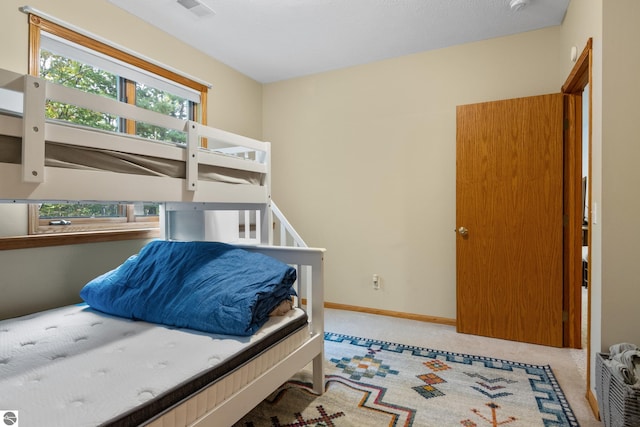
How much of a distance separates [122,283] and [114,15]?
76.7 inches

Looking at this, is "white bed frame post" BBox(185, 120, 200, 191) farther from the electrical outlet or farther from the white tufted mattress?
the electrical outlet

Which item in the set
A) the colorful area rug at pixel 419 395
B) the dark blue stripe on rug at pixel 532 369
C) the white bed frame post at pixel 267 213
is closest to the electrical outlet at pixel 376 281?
the dark blue stripe on rug at pixel 532 369

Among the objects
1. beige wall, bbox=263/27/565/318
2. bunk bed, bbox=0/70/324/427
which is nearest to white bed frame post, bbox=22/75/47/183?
bunk bed, bbox=0/70/324/427

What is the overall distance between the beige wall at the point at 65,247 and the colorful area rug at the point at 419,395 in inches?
55.9

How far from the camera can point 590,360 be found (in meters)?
1.87

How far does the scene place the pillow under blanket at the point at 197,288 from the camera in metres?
1.52

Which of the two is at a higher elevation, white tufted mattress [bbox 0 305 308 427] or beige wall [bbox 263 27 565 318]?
beige wall [bbox 263 27 565 318]

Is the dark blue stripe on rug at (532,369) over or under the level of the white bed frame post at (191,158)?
under

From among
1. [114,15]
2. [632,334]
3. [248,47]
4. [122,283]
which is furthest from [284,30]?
[632,334]

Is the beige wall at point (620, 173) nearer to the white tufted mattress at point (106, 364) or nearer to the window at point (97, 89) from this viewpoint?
the white tufted mattress at point (106, 364)

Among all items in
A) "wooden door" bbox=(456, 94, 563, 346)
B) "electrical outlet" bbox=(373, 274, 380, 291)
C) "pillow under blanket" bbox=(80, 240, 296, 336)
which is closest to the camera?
"pillow under blanket" bbox=(80, 240, 296, 336)

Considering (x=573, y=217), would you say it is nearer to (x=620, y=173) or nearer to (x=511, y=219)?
(x=511, y=219)

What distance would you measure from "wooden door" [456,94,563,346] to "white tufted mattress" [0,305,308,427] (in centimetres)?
177

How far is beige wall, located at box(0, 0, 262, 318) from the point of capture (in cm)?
193
